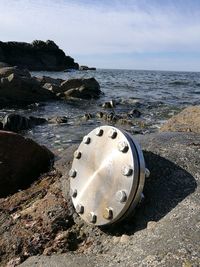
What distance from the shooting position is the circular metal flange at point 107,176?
8.89 ft

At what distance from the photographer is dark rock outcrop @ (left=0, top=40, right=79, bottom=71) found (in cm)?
7462

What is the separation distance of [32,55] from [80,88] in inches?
2106

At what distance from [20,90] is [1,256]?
18.8m

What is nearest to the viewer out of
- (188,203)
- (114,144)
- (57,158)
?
(188,203)

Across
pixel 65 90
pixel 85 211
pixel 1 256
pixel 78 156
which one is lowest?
pixel 65 90

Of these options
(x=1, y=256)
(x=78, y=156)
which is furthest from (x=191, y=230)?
(x=1, y=256)

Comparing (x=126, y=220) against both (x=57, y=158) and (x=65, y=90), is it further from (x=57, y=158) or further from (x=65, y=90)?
(x=65, y=90)

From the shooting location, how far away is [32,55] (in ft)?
251

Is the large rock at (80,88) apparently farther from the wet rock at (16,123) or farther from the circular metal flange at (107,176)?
the circular metal flange at (107,176)

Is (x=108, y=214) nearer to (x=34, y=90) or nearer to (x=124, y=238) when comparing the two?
(x=124, y=238)

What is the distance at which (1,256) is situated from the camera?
115 inches

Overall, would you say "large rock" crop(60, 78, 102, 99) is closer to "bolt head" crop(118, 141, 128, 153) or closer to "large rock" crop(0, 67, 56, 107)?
"large rock" crop(0, 67, 56, 107)

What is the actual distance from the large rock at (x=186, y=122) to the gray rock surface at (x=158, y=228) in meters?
2.38

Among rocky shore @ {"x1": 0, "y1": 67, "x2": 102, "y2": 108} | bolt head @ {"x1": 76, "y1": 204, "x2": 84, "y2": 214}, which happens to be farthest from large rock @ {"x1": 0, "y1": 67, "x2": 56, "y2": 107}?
bolt head @ {"x1": 76, "y1": 204, "x2": 84, "y2": 214}
